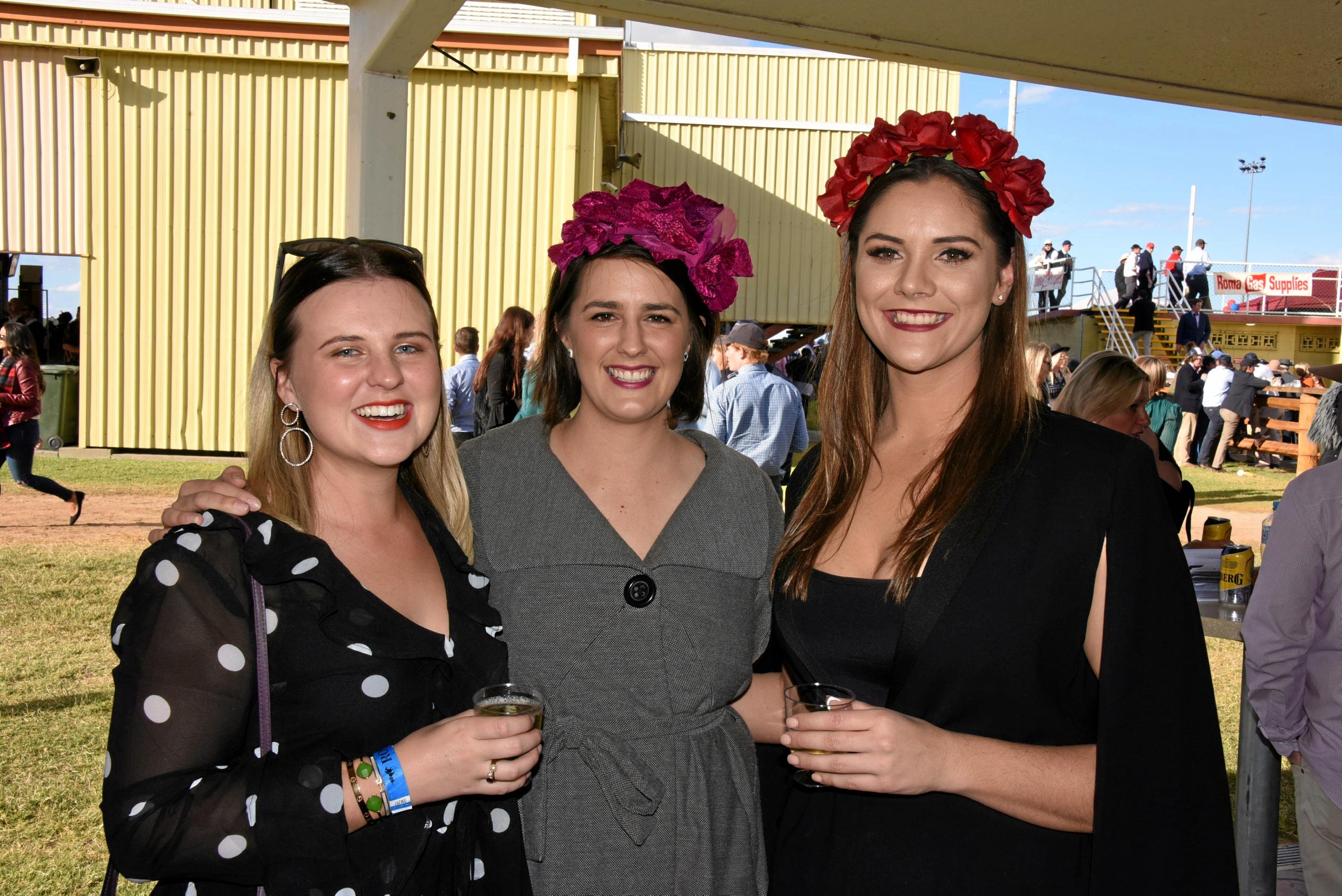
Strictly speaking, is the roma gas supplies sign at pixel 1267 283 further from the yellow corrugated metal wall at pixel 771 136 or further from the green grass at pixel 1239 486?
the yellow corrugated metal wall at pixel 771 136

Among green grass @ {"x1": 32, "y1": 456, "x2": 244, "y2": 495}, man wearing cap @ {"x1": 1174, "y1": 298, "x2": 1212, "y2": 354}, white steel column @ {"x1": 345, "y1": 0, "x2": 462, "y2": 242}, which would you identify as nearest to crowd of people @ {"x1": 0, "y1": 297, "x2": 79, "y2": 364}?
green grass @ {"x1": 32, "y1": 456, "x2": 244, "y2": 495}

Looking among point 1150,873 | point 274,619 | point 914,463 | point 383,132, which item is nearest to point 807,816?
point 1150,873

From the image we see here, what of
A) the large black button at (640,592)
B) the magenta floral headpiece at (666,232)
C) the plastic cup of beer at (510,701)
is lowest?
the plastic cup of beer at (510,701)

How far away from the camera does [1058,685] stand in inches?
72.2

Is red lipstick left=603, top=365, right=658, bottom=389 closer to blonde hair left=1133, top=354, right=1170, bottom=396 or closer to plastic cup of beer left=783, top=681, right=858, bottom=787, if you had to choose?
plastic cup of beer left=783, top=681, right=858, bottom=787

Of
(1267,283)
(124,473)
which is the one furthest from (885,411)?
(1267,283)

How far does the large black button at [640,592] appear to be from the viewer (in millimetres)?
2191

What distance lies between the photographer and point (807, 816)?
6.68 ft

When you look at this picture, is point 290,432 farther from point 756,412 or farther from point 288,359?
point 756,412

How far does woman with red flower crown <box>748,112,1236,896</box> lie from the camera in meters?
1.75

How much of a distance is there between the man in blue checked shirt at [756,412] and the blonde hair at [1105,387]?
261 centimetres

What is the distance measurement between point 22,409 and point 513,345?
494 cm

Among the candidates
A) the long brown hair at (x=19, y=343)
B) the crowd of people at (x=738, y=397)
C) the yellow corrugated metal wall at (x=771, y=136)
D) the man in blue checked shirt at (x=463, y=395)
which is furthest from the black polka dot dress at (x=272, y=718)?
the yellow corrugated metal wall at (x=771, y=136)

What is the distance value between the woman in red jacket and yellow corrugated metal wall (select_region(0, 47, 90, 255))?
5038mm
